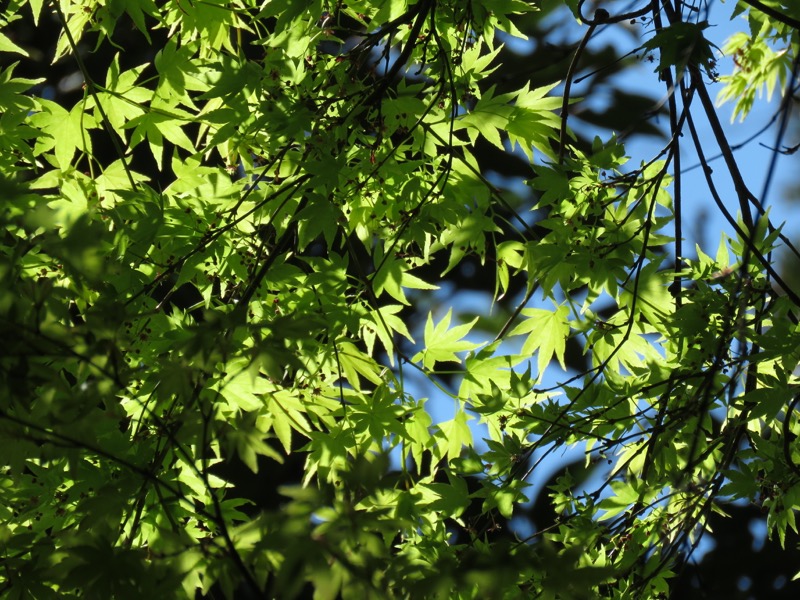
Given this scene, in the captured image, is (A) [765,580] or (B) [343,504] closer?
(B) [343,504]

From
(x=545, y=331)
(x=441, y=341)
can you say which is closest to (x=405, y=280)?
(x=441, y=341)

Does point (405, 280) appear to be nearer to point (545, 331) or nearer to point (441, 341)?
point (441, 341)

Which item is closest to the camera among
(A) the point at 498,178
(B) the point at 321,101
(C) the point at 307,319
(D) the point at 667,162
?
(C) the point at 307,319

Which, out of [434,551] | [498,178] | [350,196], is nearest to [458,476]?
[434,551]

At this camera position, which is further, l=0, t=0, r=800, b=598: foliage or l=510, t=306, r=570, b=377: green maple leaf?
l=510, t=306, r=570, b=377: green maple leaf

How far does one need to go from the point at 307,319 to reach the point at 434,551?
28.1 inches

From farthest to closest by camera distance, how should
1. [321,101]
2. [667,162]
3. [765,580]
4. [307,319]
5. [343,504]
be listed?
[765,580]
[321,101]
[667,162]
[307,319]
[343,504]

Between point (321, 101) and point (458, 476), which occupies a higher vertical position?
point (321, 101)

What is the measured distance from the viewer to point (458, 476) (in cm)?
170

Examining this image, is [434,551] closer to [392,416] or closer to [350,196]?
[392,416]

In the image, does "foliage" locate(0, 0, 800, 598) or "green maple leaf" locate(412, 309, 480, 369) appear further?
"green maple leaf" locate(412, 309, 480, 369)

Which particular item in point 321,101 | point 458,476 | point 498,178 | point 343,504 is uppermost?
point 498,178

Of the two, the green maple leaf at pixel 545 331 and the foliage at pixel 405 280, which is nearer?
the foliage at pixel 405 280

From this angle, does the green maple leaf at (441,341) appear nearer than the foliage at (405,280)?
No
